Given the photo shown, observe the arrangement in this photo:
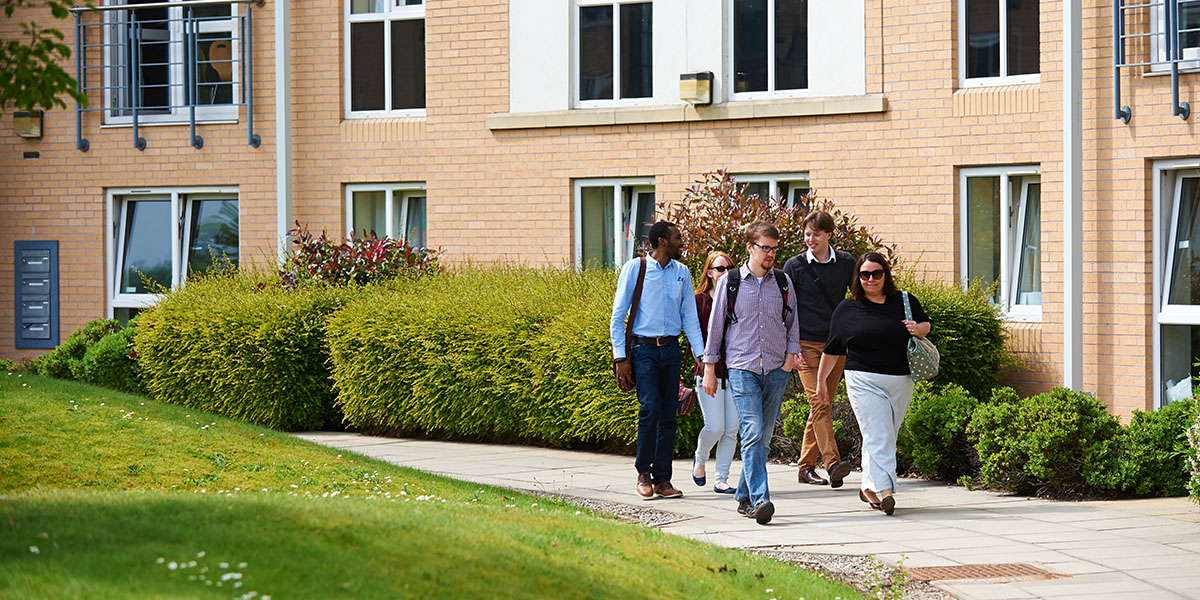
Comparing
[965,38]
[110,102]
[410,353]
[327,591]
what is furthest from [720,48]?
[327,591]

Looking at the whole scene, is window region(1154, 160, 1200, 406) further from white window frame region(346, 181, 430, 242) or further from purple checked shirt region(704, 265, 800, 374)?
white window frame region(346, 181, 430, 242)

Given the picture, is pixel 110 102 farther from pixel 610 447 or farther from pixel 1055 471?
pixel 1055 471

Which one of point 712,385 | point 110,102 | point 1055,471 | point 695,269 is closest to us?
point 712,385

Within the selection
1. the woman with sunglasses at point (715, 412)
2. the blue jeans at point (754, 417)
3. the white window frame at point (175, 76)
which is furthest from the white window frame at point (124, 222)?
the blue jeans at point (754, 417)

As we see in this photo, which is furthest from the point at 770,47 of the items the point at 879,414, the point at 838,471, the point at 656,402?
the point at 879,414

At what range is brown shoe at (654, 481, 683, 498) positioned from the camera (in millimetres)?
10547

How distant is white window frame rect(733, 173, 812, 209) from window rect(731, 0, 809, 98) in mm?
882

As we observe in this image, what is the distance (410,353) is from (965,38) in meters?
6.42

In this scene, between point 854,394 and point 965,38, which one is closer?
point 854,394

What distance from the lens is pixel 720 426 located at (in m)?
10.7

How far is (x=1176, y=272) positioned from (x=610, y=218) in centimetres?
619

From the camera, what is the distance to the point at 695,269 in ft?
44.1

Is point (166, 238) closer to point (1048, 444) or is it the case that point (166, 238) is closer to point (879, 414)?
point (879, 414)

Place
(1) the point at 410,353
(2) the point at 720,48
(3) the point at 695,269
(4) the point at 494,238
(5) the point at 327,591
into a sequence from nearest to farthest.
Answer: (5) the point at 327,591
(3) the point at 695,269
(1) the point at 410,353
(2) the point at 720,48
(4) the point at 494,238
